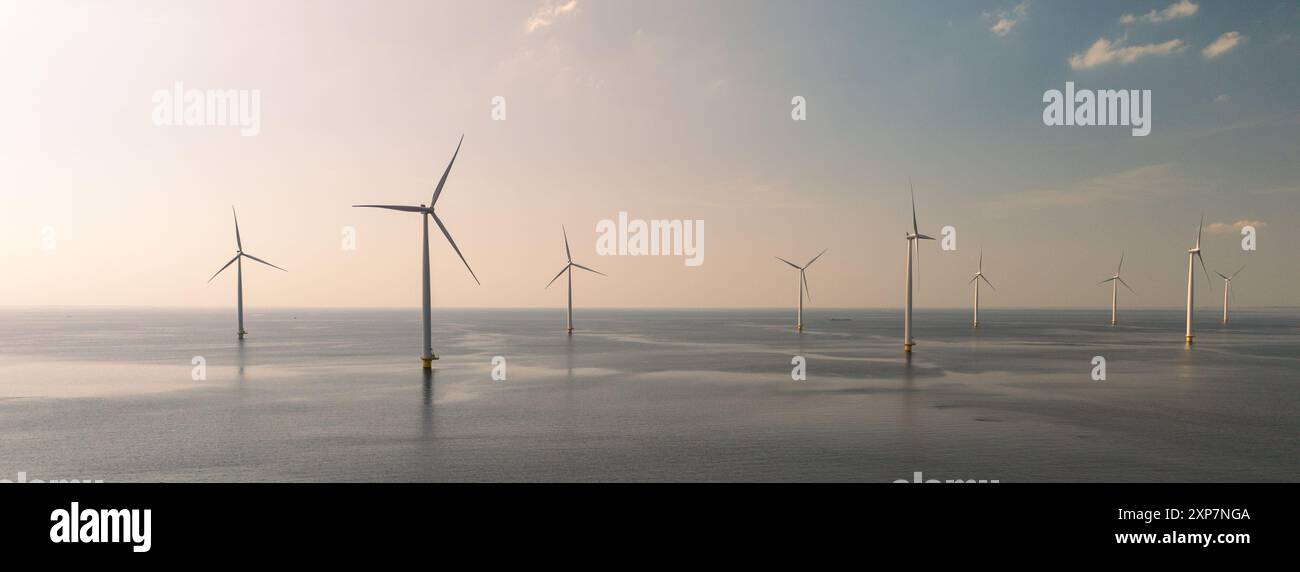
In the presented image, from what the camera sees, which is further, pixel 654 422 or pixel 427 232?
pixel 427 232

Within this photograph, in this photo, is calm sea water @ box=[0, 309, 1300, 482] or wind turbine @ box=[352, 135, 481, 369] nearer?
calm sea water @ box=[0, 309, 1300, 482]

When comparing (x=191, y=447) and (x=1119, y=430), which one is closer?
(x=191, y=447)

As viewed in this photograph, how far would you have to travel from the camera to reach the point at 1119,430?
29828mm

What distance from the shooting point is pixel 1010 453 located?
2486 cm

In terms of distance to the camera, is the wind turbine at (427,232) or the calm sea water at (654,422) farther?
the wind turbine at (427,232)

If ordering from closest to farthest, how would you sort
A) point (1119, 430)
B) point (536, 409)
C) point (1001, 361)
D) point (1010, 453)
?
point (1010, 453)
point (1119, 430)
point (536, 409)
point (1001, 361)

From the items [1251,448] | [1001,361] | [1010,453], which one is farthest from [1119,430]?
[1001,361]
